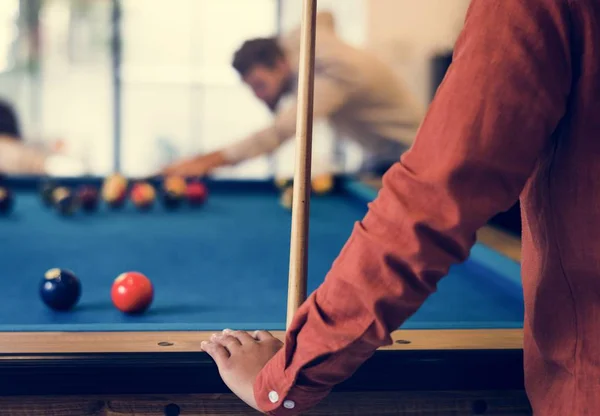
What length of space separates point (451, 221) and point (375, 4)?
5.66 m

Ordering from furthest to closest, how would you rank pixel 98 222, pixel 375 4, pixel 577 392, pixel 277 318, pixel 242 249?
pixel 375 4 → pixel 98 222 → pixel 242 249 → pixel 277 318 → pixel 577 392

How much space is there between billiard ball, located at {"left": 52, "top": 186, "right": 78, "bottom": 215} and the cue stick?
1736 millimetres

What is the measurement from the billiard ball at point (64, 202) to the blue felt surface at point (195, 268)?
0.04 m

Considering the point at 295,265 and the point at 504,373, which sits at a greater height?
the point at 295,265

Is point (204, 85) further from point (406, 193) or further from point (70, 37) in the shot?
point (406, 193)

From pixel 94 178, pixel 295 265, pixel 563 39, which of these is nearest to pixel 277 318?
pixel 295 265

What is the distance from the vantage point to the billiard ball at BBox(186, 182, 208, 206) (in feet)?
8.96

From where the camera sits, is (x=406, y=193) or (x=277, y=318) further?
(x=277, y=318)

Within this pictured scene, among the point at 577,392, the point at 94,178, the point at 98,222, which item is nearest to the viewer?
the point at 577,392

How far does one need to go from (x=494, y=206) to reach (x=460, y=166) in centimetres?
5

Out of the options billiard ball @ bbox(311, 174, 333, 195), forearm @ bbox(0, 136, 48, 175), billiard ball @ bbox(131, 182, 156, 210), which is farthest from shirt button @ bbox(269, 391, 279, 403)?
forearm @ bbox(0, 136, 48, 175)

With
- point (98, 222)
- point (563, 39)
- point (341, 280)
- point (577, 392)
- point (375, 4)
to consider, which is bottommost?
point (98, 222)

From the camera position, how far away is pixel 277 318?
1.17m

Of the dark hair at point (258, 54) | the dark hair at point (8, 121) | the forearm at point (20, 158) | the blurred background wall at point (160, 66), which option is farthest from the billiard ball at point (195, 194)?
the dark hair at point (8, 121)
